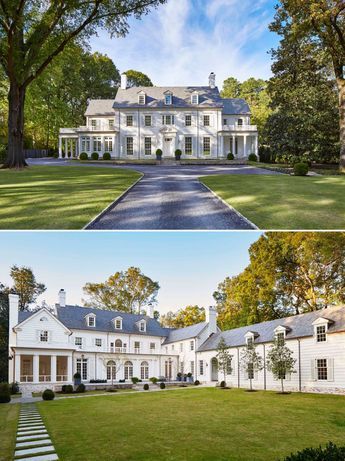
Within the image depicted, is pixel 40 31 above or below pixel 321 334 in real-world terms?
above

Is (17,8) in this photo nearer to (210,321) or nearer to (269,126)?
(269,126)

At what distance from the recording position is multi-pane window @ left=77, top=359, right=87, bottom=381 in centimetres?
3092

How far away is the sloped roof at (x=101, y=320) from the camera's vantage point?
1276 inches

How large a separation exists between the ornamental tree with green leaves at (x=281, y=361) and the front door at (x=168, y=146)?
29601 mm

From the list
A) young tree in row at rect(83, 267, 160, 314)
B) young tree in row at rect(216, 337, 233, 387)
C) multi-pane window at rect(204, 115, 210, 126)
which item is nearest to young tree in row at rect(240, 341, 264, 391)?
young tree in row at rect(216, 337, 233, 387)

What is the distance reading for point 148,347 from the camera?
123 ft

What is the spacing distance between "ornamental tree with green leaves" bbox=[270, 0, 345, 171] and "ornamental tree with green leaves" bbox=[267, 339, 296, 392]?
14.0m

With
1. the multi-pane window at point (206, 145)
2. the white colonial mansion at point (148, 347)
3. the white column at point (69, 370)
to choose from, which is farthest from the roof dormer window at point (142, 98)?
the white column at point (69, 370)

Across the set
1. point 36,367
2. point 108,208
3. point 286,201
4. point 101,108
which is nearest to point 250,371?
point 36,367

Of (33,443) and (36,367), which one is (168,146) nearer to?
(36,367)

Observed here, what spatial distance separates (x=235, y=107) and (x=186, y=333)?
1046 inches

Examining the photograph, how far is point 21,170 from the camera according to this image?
25.5 meters

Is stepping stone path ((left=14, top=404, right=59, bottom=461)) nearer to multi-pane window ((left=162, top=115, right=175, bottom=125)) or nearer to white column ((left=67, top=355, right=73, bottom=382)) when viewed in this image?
white column ((left=67, top=355, right=73, bottom=382))

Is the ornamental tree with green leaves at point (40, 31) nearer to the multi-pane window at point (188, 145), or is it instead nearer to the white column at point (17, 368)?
the white column at point (17, 368)
